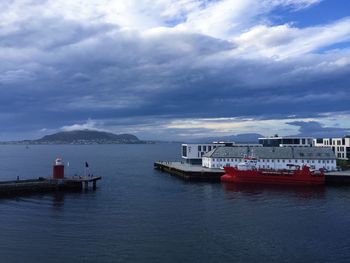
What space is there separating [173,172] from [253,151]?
18.7 m

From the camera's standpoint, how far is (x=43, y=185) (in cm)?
6525

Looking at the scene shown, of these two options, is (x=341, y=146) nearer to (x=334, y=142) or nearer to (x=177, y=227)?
(x=334, y=142)

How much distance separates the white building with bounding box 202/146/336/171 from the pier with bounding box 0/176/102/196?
30003 millimetres

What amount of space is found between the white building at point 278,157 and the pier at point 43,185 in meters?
30.0

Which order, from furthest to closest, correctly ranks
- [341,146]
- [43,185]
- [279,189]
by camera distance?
[341,146] < [279,189] < [43,185]

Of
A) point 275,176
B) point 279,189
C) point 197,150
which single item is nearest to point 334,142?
point 197,150

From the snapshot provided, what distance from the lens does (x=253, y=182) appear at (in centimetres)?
7662

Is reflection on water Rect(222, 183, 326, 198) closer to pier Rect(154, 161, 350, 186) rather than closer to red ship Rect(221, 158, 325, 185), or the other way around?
red ship Rect(221, 158, 325, 185)

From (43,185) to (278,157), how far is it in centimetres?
4570

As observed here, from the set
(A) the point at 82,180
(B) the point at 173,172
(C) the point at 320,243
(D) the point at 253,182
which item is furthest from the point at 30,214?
(B) the point at 173,172

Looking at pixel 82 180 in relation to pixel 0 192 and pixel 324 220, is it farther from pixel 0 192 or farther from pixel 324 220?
pixel 324 220

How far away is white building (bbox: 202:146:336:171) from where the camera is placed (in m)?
85.3

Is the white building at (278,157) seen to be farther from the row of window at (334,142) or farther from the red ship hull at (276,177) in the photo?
the row of window at (334,142)

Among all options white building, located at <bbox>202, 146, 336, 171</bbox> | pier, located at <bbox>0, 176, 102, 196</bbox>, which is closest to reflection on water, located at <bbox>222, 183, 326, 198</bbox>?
white building, located at <bbox>202, 146, 336, 171</bbox>
